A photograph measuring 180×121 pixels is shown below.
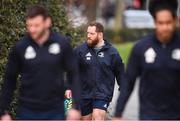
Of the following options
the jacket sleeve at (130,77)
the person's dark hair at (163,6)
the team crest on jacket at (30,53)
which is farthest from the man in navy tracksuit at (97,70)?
the person's dark hair at (163,6)

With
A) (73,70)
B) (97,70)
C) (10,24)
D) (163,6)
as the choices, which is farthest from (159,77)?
(10,24)

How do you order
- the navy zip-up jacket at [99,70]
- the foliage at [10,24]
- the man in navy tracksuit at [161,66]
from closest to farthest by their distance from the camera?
the man in navy tracksuit at [161,66], the foliage at [10,24], the navy zip-up jacket at [99,70]

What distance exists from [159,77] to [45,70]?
1096mm

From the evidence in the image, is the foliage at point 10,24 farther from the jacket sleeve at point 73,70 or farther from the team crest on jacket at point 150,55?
the team crest on jacket at point 150,55

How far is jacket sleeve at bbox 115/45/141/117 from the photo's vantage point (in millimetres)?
8094

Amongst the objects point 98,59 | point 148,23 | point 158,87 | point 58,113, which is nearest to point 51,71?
point 58,113

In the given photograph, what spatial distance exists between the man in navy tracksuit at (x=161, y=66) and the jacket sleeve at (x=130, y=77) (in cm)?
1

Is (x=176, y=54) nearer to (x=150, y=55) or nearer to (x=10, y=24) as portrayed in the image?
(x=150, y=55)

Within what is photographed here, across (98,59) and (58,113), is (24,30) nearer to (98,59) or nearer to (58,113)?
(98,59)

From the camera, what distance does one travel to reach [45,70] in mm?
8023

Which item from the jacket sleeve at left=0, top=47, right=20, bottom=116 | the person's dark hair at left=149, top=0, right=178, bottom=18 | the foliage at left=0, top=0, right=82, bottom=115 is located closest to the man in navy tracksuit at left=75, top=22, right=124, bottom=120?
the foliage at left=0, top=0, right=82, bottom=115

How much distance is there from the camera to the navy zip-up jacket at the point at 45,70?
8.03 m

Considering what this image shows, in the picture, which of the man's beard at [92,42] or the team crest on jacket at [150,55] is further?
the man's beard at [92,42]

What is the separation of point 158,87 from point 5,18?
4.38 m
